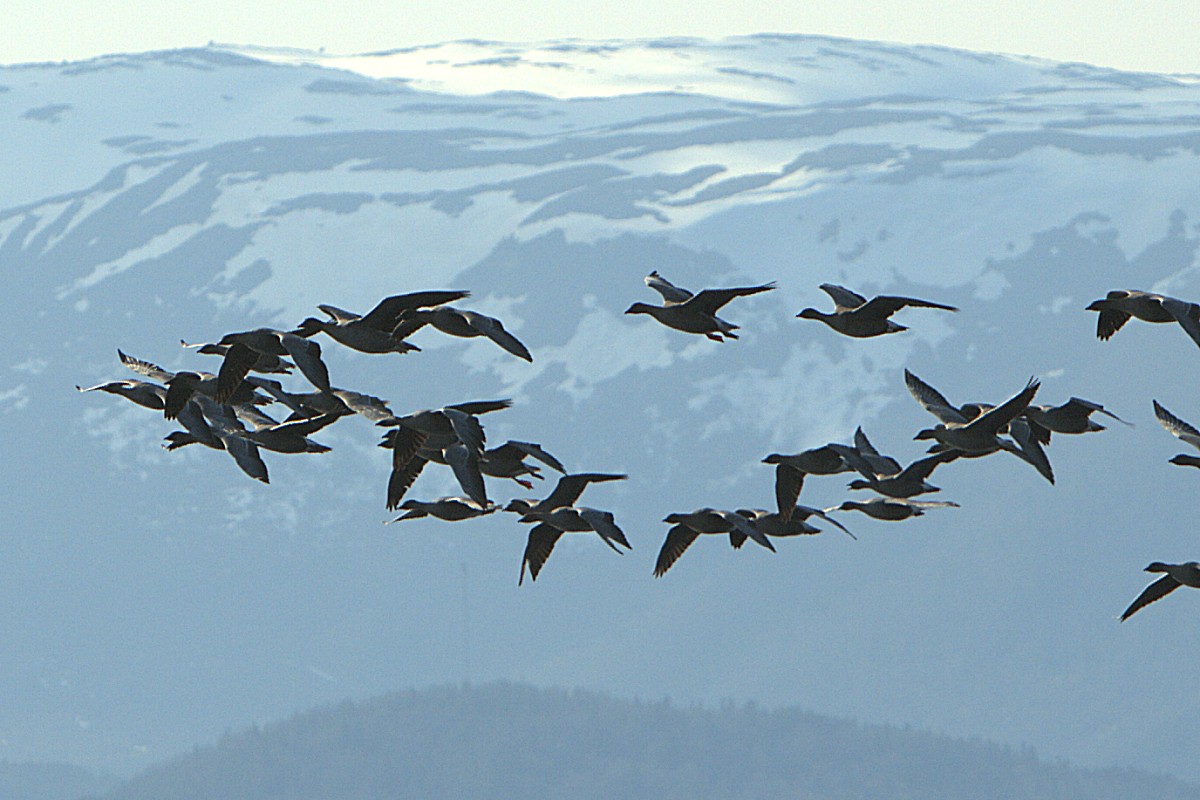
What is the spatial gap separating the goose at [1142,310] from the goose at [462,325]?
680cm

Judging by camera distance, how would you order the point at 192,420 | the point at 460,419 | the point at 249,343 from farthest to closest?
the point at 192,420, the point at 249,343, the point at 460,419

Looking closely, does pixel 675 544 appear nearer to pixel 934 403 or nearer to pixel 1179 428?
pixel 934 403

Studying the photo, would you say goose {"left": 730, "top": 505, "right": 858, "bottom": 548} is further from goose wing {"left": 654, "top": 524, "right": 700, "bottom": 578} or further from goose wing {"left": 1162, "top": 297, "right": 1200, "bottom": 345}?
goose wing {"left": 1162, "top": 297, "right": 1200, "bottom": 345}

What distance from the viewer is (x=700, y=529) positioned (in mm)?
26031

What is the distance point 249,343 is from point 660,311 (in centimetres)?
562

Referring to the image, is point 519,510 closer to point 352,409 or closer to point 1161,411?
point 352,409

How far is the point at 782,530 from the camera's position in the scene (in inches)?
1026

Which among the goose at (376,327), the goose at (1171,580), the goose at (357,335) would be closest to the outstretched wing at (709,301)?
the goose at (376,327)

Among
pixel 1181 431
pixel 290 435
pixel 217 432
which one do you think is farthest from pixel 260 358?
pixel 1181 431

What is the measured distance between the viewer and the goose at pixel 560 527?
23625 millimetres

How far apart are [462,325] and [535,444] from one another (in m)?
1.81

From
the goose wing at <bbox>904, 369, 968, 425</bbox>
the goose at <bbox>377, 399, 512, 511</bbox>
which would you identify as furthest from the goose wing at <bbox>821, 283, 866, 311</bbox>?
the goose at <bbox>377, 399, 512, 511</bbox>

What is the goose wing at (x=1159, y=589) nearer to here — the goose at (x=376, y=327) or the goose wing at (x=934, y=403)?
the goose wing at (x=934, y=403)

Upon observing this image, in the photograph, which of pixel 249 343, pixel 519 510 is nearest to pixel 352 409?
pixel 249 343
